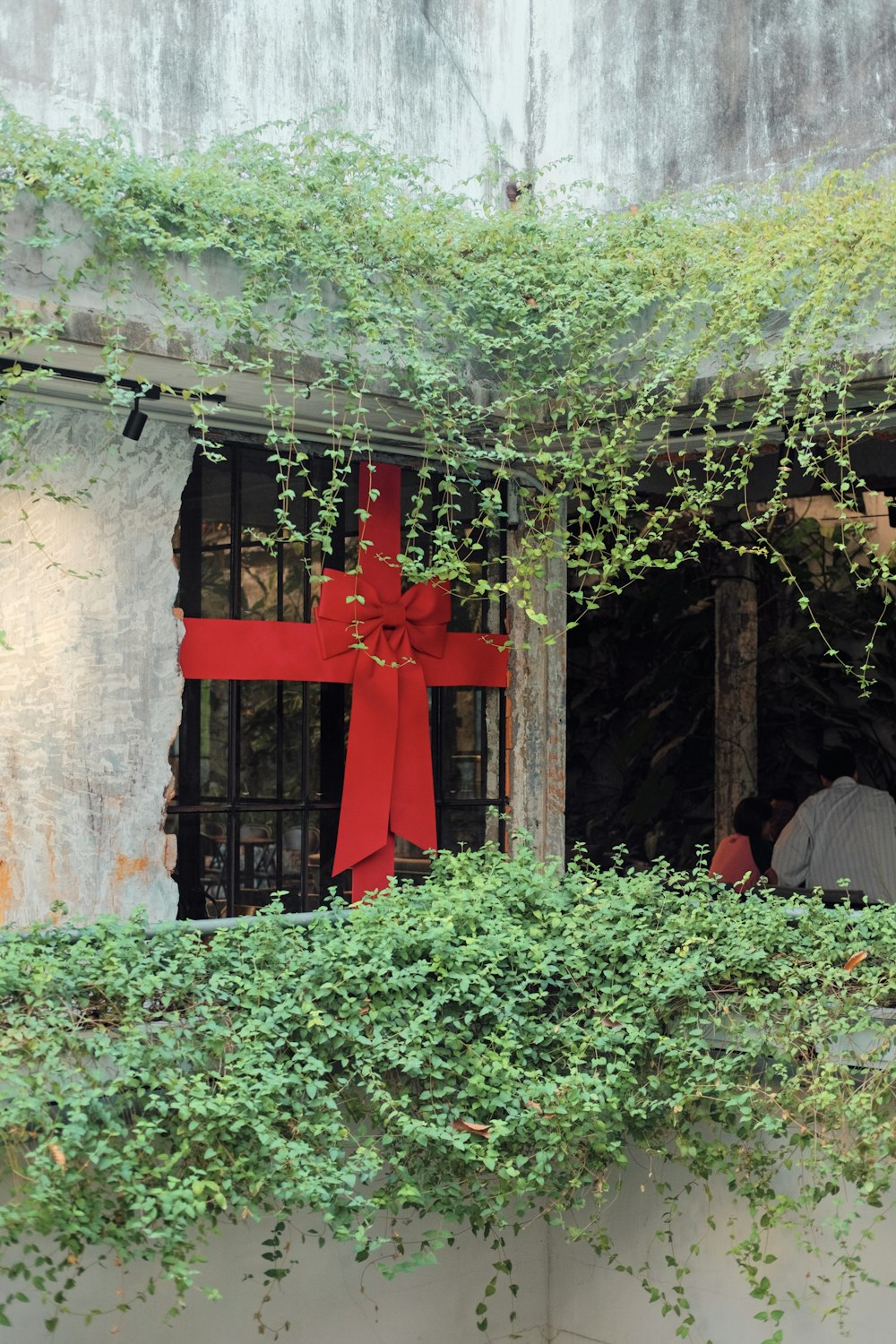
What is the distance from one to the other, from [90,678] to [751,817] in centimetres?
428

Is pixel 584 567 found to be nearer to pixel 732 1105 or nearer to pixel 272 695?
pixel 272 695

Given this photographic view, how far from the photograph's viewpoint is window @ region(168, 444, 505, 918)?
6449mm

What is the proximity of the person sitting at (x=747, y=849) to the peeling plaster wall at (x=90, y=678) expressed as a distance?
11.9ft

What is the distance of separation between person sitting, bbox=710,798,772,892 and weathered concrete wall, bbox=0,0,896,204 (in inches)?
145

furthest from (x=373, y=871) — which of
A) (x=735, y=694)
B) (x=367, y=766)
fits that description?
(x=735, y=694)

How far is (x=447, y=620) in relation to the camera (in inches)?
275

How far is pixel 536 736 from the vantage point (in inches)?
287

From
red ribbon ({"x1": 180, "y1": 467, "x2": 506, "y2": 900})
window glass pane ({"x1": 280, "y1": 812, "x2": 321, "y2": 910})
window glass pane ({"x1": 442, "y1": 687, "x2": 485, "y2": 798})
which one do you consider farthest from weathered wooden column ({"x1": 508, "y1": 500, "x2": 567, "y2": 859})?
window glass pane ({"x1": 280, "y1": 812, "x2": 321, "y2": 910})

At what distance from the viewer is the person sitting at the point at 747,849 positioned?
8398 millimetres

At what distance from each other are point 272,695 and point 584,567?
160 cm

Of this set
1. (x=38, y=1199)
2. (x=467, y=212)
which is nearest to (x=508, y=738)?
(x=467, y=212)

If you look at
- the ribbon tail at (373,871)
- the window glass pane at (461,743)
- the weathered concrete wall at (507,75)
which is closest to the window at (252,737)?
the ribbon tail at (373,871)

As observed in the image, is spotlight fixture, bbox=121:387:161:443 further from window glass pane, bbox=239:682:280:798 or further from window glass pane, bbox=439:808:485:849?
window glass pane, bbox=439:808:485:849

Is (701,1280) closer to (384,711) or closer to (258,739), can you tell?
(384,711)
